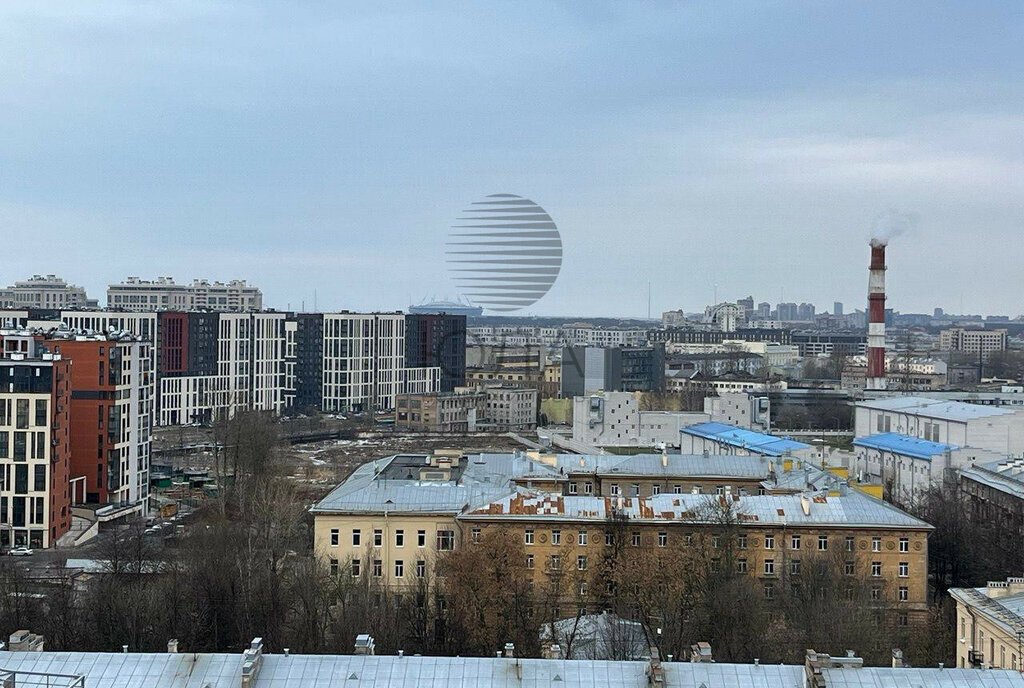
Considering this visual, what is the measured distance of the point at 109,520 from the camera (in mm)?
15414

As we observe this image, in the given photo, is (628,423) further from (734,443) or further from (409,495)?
(409,495)

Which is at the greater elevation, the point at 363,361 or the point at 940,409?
the point at 363,361

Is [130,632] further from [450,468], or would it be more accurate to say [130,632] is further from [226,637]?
[450,468]

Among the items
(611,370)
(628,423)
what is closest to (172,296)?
(611,370)

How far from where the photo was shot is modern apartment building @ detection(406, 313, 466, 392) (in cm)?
3722

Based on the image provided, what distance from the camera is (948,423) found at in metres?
19.9

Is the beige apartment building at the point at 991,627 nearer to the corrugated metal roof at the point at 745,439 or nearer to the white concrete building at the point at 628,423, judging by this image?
the corrugated metal roof at the point at 745,439

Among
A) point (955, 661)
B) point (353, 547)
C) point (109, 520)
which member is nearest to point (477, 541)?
point (353, 547)

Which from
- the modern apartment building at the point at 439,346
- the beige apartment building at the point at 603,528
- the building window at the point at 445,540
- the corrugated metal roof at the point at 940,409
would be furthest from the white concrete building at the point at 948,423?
the modern apartment building at the point at 439,346

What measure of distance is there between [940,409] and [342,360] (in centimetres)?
1754

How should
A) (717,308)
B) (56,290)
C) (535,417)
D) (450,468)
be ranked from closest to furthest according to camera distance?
(450,468), (535,417), (56,290), (717,308)

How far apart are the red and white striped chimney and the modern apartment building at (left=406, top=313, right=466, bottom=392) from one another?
35.6 feet

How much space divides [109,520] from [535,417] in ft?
61.0

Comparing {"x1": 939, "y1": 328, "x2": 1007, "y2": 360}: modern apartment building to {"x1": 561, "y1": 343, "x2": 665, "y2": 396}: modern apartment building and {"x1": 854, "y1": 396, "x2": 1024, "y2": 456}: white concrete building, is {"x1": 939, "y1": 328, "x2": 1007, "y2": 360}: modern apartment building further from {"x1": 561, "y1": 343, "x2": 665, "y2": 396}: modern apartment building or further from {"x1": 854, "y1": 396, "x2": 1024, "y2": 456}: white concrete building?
{"x1": 854, "y1": 396, "x2": 1024, "y2": 456}: white concrete building
